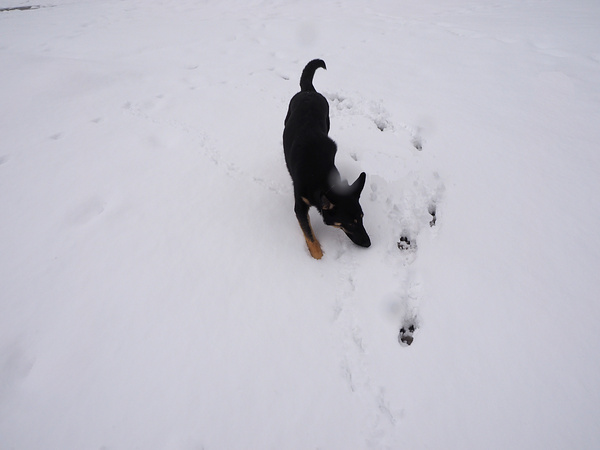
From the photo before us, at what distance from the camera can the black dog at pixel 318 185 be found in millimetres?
2593

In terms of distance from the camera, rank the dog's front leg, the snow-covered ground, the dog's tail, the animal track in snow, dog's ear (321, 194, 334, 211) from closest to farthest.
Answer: the snow-covered ground, the animal track in snow, dog's ear (321, 194, 334, 211), the dog's front leg, the dog's tail

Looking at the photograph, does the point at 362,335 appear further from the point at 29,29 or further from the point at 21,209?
the point at 29,29

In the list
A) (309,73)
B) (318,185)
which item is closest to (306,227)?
(318,185)

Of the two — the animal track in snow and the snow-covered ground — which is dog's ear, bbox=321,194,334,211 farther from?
the animal track in snow

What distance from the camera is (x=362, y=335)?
2238 millimetres

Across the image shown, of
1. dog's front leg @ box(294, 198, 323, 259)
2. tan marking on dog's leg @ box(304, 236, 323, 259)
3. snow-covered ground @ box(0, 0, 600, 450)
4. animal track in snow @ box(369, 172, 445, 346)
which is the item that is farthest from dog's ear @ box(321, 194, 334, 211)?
animal track in snow @ box(369, 172, 445, 346)

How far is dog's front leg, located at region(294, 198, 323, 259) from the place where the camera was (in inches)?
106

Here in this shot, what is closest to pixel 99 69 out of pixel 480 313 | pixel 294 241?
pixel 294 241

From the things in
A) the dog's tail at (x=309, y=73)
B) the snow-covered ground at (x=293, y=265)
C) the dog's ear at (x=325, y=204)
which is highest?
the dog's tail at (x=309, y=73)

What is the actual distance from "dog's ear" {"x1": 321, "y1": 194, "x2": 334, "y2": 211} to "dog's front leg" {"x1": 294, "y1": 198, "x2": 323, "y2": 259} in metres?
0.19

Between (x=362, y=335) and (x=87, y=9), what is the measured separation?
13603 millimetres

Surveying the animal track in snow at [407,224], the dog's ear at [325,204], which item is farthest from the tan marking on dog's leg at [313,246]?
the animal track in snow at [407,224]

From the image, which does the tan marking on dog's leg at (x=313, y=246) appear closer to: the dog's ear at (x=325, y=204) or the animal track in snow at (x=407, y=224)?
the dog's ear at (x=325, y=204)

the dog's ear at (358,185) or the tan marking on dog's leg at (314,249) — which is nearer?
the dog's ear at (358,185)
